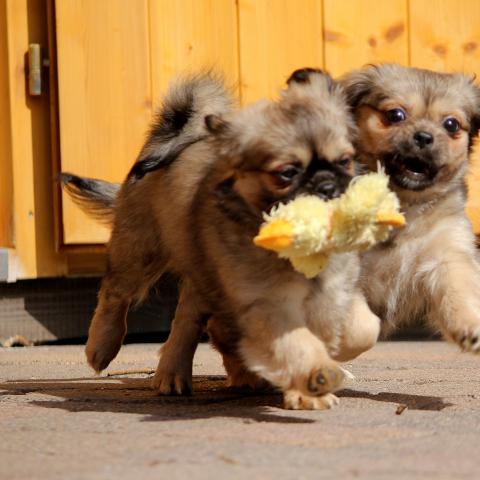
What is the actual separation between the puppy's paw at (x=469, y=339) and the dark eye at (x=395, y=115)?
2.82ft

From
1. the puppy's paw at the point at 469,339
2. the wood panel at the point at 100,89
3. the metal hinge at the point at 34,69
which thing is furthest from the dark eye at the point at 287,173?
the metal hinge at the point at 34,69

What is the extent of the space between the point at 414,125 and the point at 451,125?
158 mm

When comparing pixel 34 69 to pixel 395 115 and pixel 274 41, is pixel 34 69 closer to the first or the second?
pixel 274 41

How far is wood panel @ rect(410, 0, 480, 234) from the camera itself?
19.9ft

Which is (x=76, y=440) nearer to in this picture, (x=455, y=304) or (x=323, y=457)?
(x=323, y=457)

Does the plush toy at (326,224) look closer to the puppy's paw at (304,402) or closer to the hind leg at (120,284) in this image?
the puppy's paw at (304,402)

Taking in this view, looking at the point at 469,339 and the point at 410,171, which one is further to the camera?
the point at 410,171

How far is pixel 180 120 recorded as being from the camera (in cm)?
419

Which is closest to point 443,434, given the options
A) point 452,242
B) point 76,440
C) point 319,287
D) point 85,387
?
point 319,287

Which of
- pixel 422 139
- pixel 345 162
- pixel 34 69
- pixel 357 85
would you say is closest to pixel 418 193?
pixel 422 139

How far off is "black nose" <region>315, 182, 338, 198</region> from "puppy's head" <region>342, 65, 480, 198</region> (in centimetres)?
80

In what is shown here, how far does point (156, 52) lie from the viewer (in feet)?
19.2

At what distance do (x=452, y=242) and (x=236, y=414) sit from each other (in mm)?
1093

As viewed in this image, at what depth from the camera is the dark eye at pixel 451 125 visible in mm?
4102
